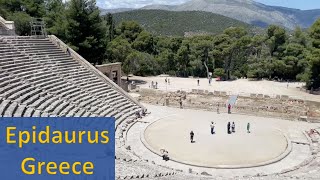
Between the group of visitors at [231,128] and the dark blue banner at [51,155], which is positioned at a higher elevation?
the dark blue banner at [51,155]

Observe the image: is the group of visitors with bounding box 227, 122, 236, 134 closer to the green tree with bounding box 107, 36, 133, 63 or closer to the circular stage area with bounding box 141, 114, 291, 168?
the circular stage area with bounding box 141, 114, 291, 168

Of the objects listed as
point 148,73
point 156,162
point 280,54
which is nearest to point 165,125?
point 156,162

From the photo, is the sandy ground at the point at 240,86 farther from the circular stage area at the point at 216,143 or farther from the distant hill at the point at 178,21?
the distant hill at the point at 178,21

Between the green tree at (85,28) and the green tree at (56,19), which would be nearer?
the green tree at (85,28)

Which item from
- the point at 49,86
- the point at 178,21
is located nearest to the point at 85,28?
the point at 49,86

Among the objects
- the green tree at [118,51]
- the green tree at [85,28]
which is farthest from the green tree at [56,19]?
the green tree at [118,51]

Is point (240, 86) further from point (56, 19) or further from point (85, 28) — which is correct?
point (56, 19)
